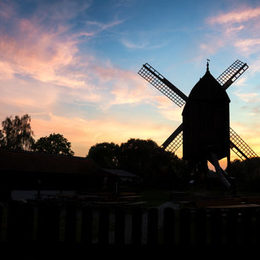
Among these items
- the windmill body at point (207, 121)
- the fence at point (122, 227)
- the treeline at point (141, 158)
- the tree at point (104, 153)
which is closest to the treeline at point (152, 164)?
the treeline at point (141, 158)

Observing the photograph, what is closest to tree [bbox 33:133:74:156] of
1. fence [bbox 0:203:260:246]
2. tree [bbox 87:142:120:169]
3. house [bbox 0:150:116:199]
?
tree [bbox 87:142:120:169]

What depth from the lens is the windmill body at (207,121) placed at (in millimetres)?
29031

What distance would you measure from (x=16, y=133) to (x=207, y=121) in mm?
45096

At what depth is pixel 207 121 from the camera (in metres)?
29.2

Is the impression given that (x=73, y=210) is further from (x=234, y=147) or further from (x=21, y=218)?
(x=234, y=147)

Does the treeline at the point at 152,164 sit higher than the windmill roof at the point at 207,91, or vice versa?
the windmill roof at the point at 207,91

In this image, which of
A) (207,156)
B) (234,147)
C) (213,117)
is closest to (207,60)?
(213,117)

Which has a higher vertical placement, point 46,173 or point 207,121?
point 207,121

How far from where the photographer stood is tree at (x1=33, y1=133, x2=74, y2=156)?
8038 centimetres

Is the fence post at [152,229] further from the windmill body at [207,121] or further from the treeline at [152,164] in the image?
the treeline at [152,164]

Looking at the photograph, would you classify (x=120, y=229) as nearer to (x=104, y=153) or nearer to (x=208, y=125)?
(x=208, y=125)

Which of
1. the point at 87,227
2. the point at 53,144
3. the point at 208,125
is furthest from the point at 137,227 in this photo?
the point at 53,144

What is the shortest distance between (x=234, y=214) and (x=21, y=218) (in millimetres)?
2912

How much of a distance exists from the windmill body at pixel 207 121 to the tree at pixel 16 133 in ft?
137
